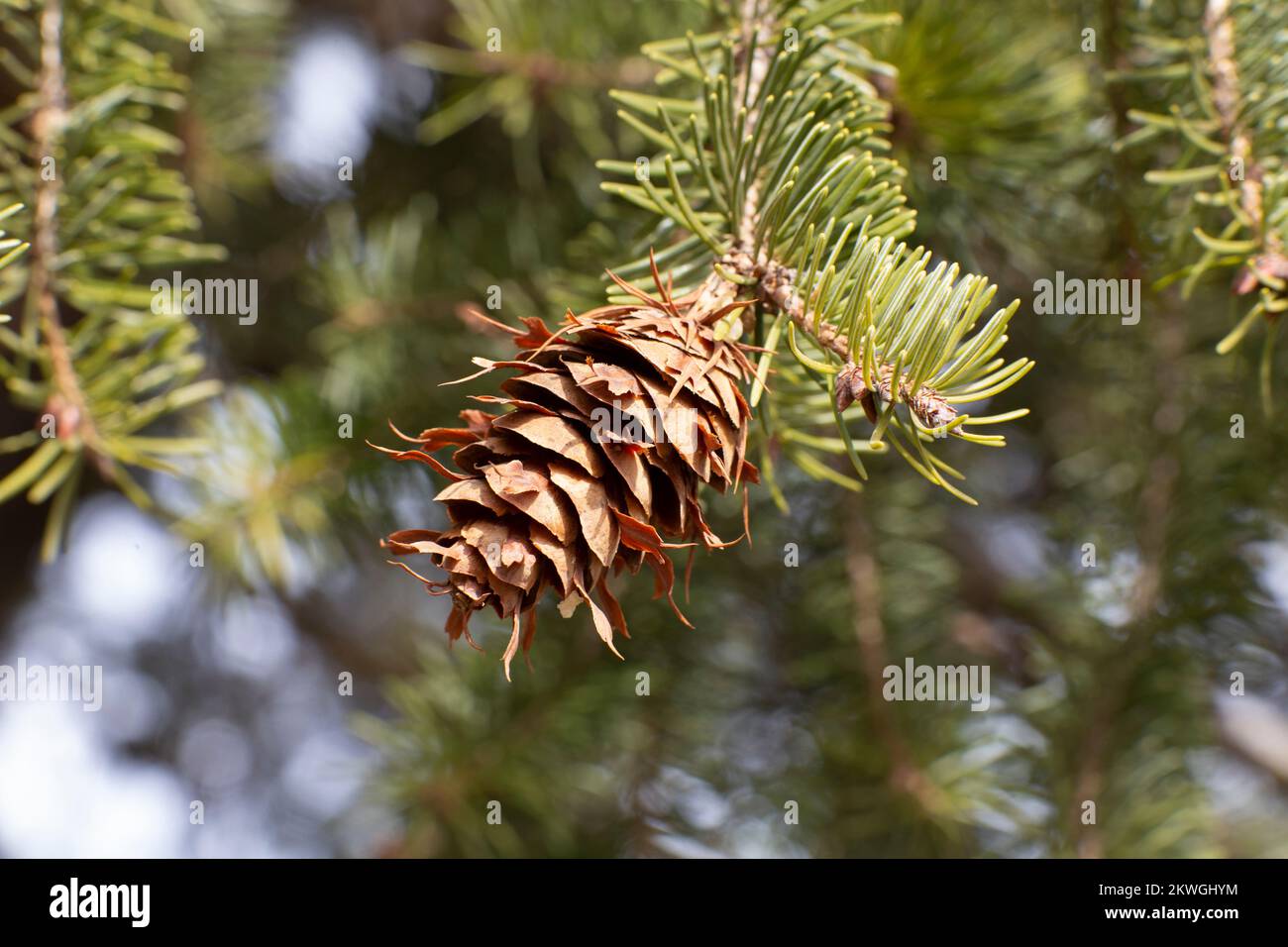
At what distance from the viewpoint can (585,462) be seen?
10.3 inches

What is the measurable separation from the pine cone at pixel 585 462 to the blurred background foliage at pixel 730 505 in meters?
0.20

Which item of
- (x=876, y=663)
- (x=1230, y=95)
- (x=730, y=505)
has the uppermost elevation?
(x=1230, y=95)

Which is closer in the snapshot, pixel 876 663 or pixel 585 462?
pixel 585 462

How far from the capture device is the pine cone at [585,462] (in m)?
0.25

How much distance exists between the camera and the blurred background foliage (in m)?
0.55

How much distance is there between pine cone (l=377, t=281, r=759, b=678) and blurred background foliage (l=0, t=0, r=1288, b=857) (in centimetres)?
20

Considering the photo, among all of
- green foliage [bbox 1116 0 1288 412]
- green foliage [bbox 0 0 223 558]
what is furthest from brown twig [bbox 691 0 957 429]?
green foliage [bbox 0 0 223 558]

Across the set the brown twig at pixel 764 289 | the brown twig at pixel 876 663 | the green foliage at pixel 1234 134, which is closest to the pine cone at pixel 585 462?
the brown twig at pixel 764 289

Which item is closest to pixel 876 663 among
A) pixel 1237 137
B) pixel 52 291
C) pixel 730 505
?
pixel 730 505

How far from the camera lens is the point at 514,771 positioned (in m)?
0.62

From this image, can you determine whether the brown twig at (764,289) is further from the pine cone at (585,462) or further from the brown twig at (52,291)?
the brown twig at (52,291)

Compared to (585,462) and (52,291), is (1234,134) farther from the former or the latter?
(52,291)

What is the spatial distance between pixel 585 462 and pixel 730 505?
1.16 feet
